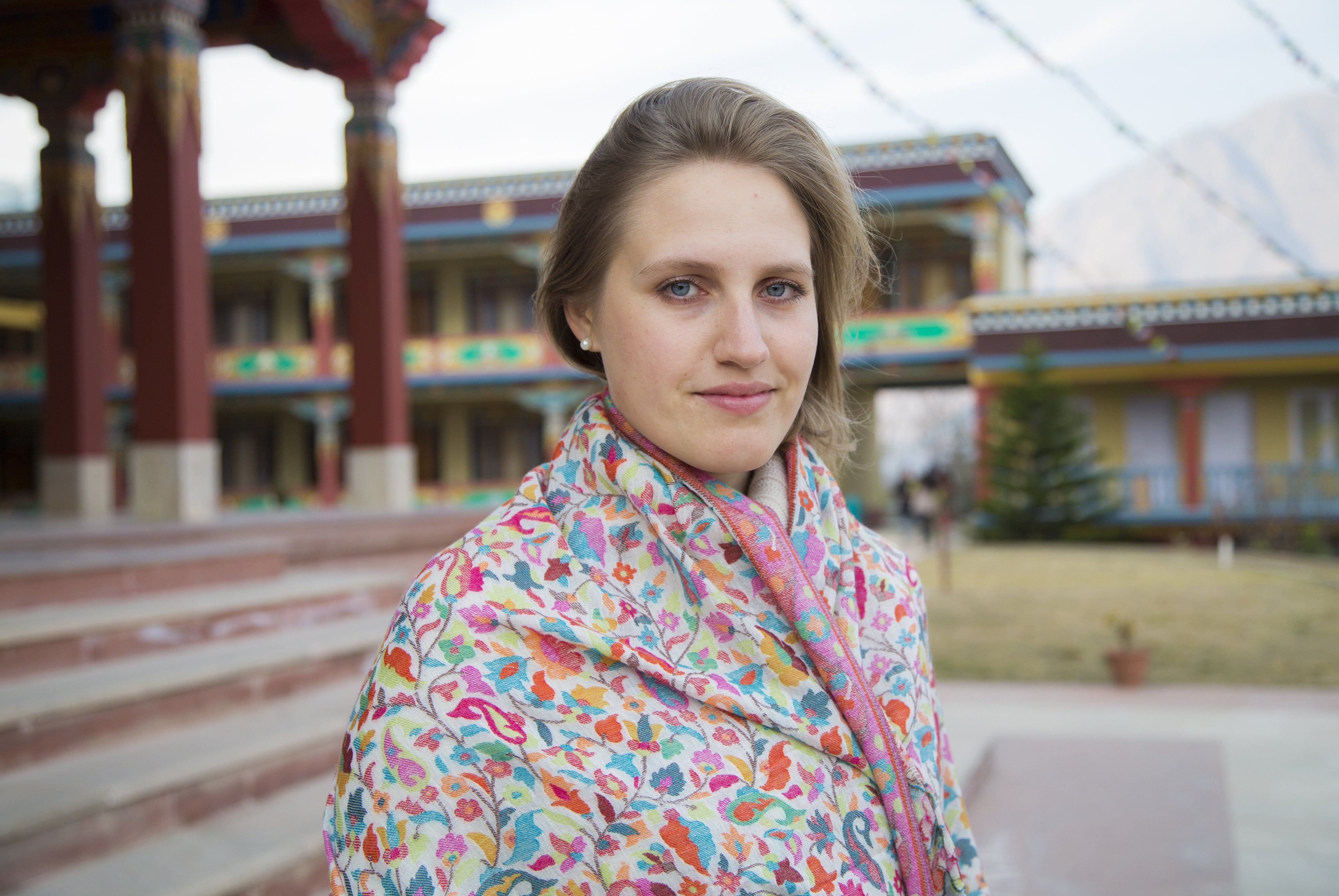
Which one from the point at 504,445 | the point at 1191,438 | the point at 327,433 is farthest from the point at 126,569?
the point at 504,445

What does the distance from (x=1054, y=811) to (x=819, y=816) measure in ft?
11.4

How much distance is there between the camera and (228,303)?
875 inches

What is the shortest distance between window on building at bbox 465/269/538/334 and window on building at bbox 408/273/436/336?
71 cm

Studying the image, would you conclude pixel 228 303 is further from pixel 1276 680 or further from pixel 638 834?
pixel 638 834

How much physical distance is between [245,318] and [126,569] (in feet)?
62.6

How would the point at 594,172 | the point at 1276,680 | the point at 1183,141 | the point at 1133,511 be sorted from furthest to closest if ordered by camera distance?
the point at 1183,141, the point at 1133,511, the point at 1276,680, the point at 594,172

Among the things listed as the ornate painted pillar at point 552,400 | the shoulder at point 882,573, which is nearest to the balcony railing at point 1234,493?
the ornate painted pillar at point 552,400

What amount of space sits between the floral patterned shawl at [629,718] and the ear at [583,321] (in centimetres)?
8

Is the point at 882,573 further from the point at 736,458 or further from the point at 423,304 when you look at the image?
the point at 423,304

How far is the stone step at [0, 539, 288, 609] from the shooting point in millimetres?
3908

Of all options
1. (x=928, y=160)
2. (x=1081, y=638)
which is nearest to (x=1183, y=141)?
(x=928, y=160)

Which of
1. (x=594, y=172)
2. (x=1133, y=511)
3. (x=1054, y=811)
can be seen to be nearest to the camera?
(x=594, y=172)

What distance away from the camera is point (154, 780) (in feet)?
10.2

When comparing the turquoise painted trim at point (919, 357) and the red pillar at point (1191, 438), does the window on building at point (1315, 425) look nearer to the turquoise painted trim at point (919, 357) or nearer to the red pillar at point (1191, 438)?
the red pillar at point (1191, 438)
